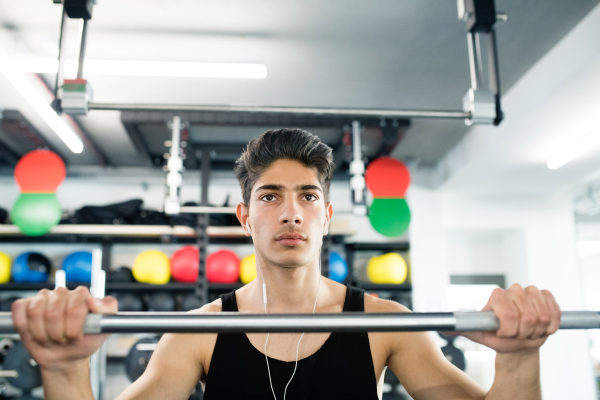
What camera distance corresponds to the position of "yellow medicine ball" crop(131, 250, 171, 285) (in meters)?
4.98

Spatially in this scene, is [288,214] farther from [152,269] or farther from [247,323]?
[152,269]

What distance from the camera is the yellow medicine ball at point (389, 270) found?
524 centimetres

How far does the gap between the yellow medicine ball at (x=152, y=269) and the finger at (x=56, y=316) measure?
4217mm

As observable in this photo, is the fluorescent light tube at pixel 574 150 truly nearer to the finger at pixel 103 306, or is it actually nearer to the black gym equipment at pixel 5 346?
the finger at pixel 103 306

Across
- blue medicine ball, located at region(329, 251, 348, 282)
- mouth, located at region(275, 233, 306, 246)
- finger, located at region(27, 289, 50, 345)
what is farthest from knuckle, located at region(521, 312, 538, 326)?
blue medicine ball, located at region(329, 251, 348, 282)

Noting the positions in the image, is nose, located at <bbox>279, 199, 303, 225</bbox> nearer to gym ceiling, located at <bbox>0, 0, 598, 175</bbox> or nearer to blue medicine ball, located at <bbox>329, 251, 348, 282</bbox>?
gym ceiling, located at <bbox>0, 0, 598, 175</bbox>

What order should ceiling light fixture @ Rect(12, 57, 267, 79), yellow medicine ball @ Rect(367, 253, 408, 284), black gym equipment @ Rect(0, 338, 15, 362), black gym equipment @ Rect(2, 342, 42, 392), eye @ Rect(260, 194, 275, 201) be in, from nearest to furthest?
eye @ Rect(260, 194, 275, 201)
ceiling light fixture @ Rect(12, 57, 267, 79)
black gym equipment @ Rect(2, 342, 42, 392)
black gym equipment @ Rect(0, 338, 15, 362)
yellow medicine ball @ Rect(367, 253, 408, 284)

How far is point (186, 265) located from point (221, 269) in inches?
15.6

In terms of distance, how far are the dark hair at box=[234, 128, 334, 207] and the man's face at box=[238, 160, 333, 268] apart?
3 centimetres

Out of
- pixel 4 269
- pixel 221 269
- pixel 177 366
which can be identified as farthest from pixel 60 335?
pixel 4 269

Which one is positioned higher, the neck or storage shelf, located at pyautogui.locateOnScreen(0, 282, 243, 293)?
storage shelf, located at pyautogui.locateOnScreen(0, 282, 243, 293)

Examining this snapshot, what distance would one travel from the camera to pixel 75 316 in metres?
0.94

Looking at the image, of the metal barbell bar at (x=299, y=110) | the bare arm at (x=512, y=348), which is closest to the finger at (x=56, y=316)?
the metal barbell bar at (x=299, y=110)

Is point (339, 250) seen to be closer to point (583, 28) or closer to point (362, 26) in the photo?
point (362, 26)
